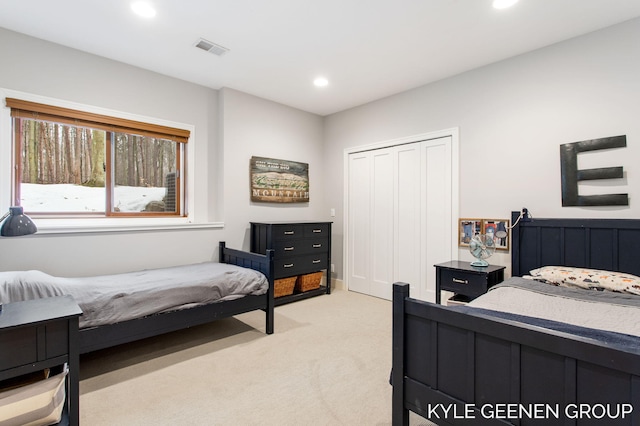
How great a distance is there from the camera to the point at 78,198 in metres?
3.10

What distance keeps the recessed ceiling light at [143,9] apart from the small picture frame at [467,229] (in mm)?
3417

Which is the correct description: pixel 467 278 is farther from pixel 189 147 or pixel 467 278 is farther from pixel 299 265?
pixel 189 147

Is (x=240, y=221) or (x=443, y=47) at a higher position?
(x=443, y=47)

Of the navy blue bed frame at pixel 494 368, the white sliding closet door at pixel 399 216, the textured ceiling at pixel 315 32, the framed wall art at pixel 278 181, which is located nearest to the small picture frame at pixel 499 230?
the white sliding closet door at pixel 399 216

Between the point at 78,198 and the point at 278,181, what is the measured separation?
2.25 m

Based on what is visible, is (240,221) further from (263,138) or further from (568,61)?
(568,61)

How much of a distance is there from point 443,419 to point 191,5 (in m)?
2.99

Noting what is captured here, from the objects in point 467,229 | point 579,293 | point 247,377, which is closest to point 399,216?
point 467,229

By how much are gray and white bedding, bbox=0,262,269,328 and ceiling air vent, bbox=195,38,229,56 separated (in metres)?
2.11

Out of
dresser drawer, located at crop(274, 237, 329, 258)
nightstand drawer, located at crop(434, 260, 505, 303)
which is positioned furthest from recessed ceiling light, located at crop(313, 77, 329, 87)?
nightstand drawer, located at crop(434, 260, 505, 303)

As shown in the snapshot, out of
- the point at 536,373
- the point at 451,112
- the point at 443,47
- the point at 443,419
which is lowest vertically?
the point at 443,419

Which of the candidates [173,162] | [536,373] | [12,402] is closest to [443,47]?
[536,373]

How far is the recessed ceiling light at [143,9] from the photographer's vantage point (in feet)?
7.55

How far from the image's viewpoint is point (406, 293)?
1458 mm
